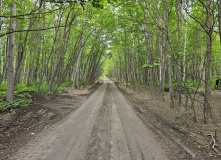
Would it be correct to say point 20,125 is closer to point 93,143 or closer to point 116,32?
point 93,143

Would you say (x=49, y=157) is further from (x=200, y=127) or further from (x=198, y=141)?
(x=200, y=127)

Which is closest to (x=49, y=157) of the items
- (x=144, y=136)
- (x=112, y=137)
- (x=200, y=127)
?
(x=112, y=137)

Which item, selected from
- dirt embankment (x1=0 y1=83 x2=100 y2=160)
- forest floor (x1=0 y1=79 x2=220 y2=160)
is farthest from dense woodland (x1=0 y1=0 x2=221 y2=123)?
forest floor (x1=0 y1=79 x2=220 y2=160)

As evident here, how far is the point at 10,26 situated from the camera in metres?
6.93

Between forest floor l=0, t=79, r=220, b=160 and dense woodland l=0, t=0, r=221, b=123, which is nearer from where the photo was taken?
forest floor l=0, t=79, r=220, b=160

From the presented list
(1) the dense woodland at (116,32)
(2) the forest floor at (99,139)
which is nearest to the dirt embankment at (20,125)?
(2) the forest floor at (99,139)

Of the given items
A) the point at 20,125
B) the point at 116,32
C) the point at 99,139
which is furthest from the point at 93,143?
the point at 116,32

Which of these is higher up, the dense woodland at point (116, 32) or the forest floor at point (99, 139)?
the dense woodland at point (116, 32)

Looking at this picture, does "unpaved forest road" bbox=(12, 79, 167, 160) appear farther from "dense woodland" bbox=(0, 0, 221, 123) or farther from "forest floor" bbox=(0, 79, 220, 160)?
"dense woodland" bbox=(0, 0, 221, 123)

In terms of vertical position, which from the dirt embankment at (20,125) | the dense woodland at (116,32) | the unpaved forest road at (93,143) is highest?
the dense woodland at (116,32)

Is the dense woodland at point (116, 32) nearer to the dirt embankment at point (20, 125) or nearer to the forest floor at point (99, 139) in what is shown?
the dirt embankment at point (20, 125)

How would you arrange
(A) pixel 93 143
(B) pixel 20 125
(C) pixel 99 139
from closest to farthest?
(A) pixel 93 143, (C) pixel 99 139, (B) pixel 20 125

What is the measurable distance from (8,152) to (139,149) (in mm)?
3437

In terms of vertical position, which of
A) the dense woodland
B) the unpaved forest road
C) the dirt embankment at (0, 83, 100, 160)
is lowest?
the unpaved forest road
